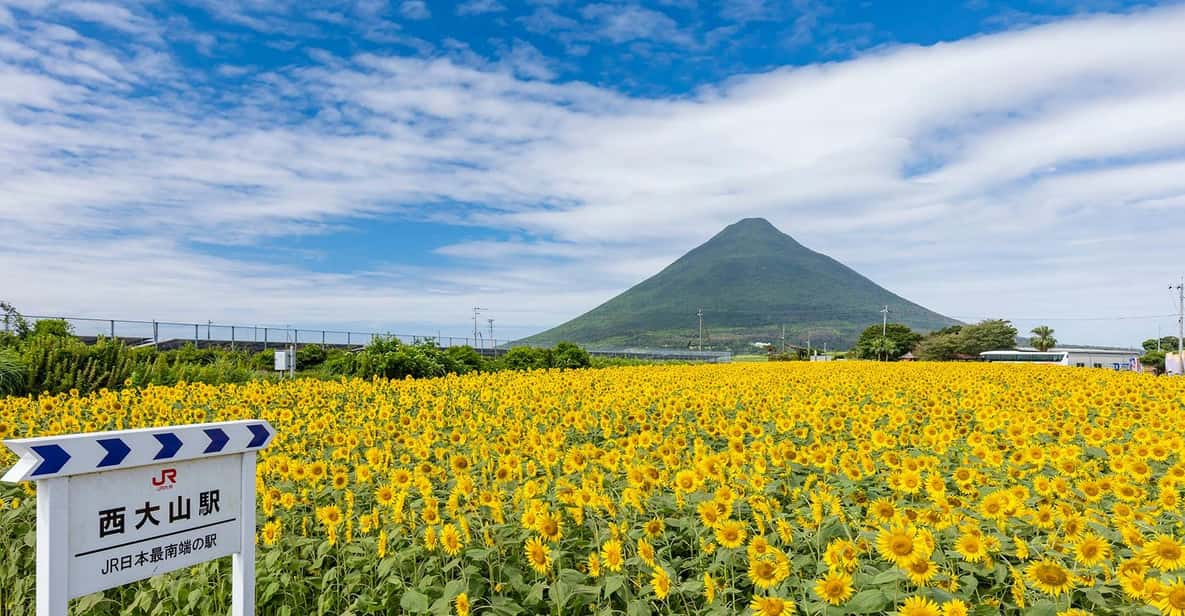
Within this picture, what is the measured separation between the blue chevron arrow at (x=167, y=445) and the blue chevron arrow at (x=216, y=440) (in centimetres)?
12

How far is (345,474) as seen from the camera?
405 cm

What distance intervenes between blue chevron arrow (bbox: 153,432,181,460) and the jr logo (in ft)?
0.22

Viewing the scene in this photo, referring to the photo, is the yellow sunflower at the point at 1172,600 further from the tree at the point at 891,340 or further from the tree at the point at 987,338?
the tree at the point at 987,338

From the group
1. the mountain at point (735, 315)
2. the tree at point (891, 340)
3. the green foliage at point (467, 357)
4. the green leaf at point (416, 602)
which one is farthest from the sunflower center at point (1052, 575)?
the mountain at point (735, 315)

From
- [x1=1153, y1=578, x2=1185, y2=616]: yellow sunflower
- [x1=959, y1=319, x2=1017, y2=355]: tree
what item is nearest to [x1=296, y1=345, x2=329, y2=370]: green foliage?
[x1=1153, y1=578, x2=1185, y2=616]: yellow sunflower

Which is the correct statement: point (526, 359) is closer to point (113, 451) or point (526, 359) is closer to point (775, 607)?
point (113, 451)

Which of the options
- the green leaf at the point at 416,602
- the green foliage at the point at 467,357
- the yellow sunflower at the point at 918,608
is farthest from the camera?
the green foliage at the point at 467,357

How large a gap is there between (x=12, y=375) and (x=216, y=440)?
1086 cm

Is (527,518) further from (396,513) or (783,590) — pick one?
(783,590)

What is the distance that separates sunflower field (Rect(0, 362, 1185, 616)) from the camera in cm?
245

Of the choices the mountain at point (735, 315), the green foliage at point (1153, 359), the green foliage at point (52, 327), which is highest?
the mountain at point (735, 315)

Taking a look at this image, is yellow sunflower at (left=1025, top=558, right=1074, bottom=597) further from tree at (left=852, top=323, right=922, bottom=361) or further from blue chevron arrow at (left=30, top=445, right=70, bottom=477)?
tree at (left=852, top=323, right=922, bottom=361)

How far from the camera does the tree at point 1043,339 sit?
82188 millimetres

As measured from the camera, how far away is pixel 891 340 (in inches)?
2805
